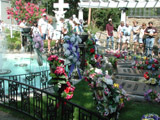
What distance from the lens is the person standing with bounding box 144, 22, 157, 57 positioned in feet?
34.0

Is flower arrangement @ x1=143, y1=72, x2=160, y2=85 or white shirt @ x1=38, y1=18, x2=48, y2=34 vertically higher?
white shirt @ x1=38, y1=18, x2=48, y2=34

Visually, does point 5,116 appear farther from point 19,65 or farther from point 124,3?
point 124,3

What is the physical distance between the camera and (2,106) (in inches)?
199

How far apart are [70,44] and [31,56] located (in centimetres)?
601

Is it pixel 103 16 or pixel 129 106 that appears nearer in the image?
pixel 129 106

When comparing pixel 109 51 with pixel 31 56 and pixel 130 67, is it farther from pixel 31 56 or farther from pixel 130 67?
pixel 31 56

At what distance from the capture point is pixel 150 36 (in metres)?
10.5

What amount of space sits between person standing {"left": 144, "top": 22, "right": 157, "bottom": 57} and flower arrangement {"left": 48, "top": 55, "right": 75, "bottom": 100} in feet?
23.1

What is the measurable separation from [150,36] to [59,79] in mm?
7444

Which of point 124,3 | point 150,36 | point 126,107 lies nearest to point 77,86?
point 126,107

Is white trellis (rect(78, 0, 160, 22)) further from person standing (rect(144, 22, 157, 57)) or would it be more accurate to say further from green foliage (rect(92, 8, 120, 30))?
green foliage (rect(92, 8, 120, 30))

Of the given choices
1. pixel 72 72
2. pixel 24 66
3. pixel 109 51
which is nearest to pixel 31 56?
pixel 24 66

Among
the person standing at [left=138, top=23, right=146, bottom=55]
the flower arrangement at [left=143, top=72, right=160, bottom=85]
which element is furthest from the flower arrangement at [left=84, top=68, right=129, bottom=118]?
the person standing at [left=138, top=23, right=146, bottom=55]

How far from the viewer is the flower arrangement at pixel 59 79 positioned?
13.9 feet
